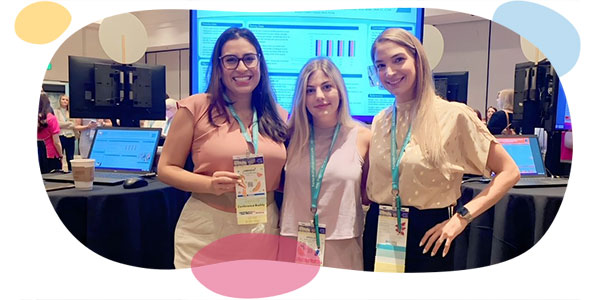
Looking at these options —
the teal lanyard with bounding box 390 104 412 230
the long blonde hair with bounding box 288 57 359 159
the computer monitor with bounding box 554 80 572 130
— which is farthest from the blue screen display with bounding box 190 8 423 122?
the computer monitor with bounding box 554 80 572 130

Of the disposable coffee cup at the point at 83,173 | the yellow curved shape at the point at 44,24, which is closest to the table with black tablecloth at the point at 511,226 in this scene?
the disposable coffee cup at the point at 83,173

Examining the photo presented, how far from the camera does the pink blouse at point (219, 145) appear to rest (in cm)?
134

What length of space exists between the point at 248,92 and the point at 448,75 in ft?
2.18

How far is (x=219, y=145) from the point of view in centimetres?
134

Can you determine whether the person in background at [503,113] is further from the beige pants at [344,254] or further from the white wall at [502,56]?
the beige pants at [344,254]

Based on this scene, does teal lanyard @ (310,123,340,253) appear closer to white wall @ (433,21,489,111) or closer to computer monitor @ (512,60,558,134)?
white wall @ (433,21,489,111)

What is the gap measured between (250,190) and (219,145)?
0.58 ft

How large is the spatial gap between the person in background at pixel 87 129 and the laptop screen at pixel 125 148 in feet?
0.05

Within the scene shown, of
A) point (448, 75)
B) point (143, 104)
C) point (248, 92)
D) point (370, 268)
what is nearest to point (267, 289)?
point (370, 268)

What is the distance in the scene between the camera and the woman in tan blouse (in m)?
1.32

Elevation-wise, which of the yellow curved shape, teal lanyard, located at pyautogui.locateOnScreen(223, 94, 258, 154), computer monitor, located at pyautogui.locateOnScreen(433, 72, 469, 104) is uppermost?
the yellow curved shape

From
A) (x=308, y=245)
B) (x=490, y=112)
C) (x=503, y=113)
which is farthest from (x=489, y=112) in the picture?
(x=308, y=245)

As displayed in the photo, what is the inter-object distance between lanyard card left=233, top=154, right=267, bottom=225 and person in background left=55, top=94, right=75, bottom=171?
0.69 meters

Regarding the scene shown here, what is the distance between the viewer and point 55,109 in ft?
4.93
